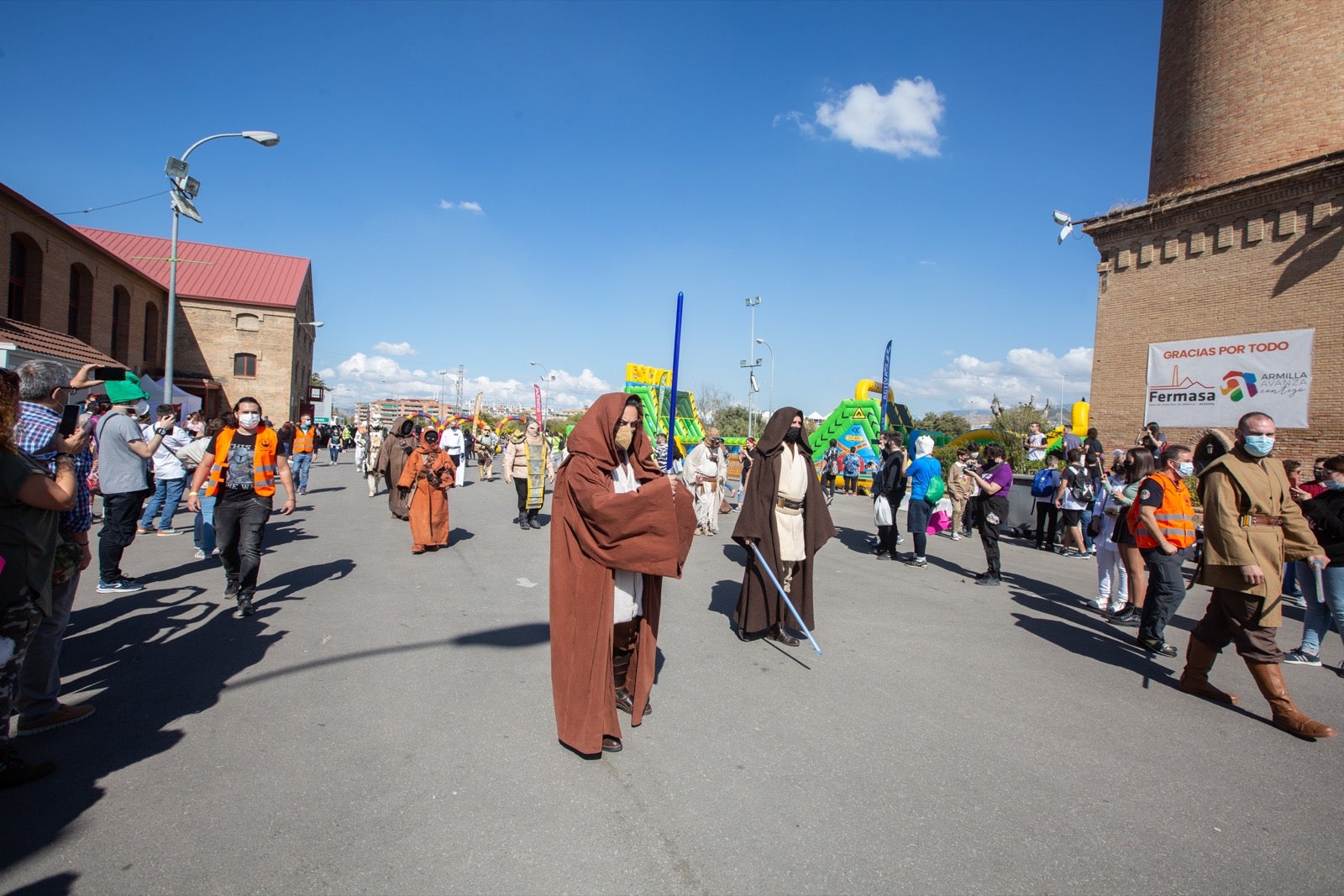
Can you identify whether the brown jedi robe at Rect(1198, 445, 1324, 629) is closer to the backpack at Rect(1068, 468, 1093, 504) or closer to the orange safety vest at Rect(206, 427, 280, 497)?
the backpack at Rect(1068, 468, 1093, 504)

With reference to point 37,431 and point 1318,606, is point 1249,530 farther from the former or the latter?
point 37,431

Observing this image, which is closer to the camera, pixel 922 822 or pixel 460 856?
pixel 460 856

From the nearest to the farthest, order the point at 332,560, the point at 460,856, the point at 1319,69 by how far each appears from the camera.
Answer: the point at 460,856, the point at 332,560, the point at 1319,69

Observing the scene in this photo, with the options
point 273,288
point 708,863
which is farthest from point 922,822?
point 273,288

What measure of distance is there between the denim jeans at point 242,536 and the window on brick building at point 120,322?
1141 inches

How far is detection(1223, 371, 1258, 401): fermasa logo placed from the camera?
1559cm

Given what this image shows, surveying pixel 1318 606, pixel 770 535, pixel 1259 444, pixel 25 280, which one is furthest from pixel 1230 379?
pixel 25 280

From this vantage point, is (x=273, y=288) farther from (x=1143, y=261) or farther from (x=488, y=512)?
(x=1143, y=261)

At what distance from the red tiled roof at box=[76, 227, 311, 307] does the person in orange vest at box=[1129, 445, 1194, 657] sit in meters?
42.6

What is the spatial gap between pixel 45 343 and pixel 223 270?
25604mm

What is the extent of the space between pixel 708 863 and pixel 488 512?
12232 mm

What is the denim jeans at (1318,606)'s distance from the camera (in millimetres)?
5406

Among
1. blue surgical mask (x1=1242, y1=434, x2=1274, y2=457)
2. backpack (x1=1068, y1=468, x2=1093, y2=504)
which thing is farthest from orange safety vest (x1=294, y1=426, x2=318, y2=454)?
blue surgical mask (x1=1242, y1=434, x2=1274, y2=457)

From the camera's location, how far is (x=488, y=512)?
46.9 ft
